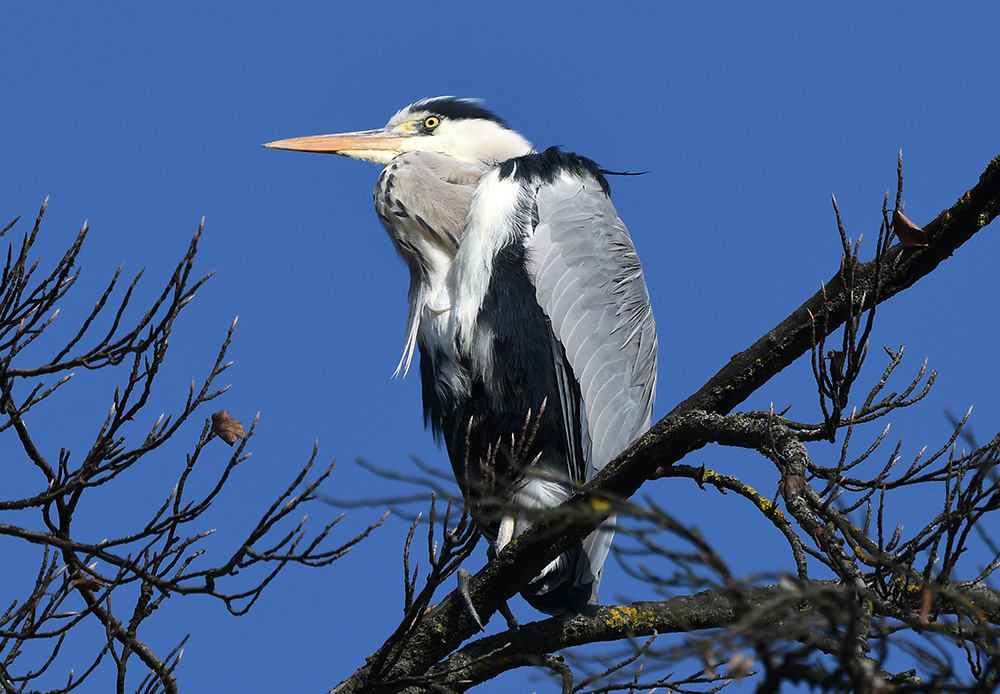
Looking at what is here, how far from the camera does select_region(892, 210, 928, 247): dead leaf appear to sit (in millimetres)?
1940

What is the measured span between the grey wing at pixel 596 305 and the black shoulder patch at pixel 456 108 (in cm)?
76

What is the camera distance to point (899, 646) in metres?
1.12

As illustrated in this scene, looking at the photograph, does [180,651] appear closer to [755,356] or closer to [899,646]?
[755,356]

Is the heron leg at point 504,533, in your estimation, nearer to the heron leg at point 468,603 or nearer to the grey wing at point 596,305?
the grey wing at point 596,305

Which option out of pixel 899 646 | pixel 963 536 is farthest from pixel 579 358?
pixel 899 646

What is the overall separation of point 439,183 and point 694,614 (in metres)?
1.98

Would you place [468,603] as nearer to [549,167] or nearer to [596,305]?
[596,305]

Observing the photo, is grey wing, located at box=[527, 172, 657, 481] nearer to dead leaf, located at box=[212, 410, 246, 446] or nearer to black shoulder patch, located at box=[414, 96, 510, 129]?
black shoulder patch, located at box=[414, 96, 510, 129]

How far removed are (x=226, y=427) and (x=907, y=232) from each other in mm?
1460

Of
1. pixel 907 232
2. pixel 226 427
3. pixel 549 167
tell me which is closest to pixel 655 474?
pixel 907 232

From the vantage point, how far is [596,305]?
3617 millimetres

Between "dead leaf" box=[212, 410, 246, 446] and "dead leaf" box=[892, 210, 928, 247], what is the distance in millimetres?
1410

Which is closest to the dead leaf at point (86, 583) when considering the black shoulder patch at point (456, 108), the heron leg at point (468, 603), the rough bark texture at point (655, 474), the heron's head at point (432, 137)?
the rough bark texture at point (655, 474)

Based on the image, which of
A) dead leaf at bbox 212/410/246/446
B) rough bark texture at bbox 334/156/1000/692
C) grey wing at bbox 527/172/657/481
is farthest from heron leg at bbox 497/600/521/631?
dead leaf at bbox 212/410/246/446
